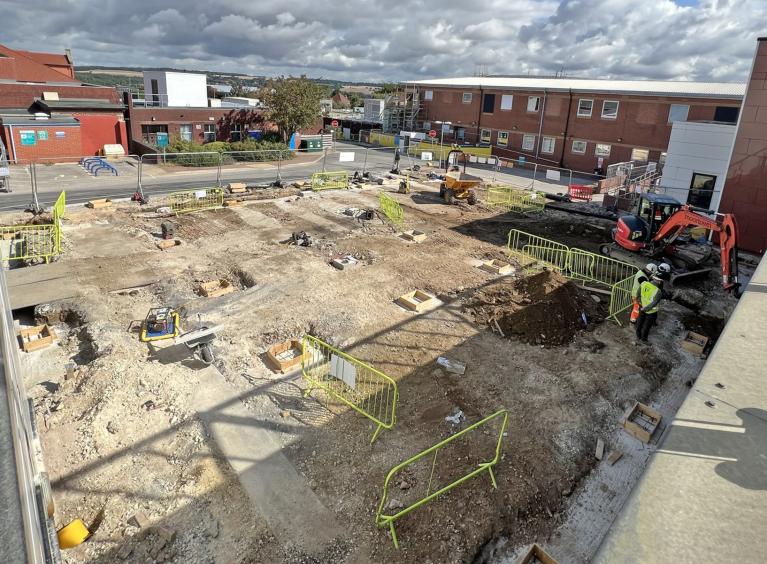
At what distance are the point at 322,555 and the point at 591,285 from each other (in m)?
13.6

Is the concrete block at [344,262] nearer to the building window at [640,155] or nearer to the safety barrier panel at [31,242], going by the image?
the safety barrier panel at [31,242]

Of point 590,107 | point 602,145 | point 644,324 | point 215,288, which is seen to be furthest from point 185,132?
point 644,324

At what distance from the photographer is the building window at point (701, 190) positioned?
79.7 ft

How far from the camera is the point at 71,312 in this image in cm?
1387

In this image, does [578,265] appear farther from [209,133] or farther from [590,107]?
[209,133]

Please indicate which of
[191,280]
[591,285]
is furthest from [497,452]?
[191,280]

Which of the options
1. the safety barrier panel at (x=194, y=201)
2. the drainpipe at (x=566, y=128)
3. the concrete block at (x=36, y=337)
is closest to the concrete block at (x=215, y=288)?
the concrete block at (x=36, y=337)

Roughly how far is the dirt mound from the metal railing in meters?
11.6

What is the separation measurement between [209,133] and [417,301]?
35423 millimetres

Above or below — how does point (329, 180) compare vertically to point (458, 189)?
below

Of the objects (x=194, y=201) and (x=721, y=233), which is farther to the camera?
(x=194, y=201)

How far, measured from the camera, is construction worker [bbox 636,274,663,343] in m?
12.6

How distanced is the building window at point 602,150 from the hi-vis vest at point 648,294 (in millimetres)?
31078

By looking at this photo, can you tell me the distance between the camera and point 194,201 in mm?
24219
